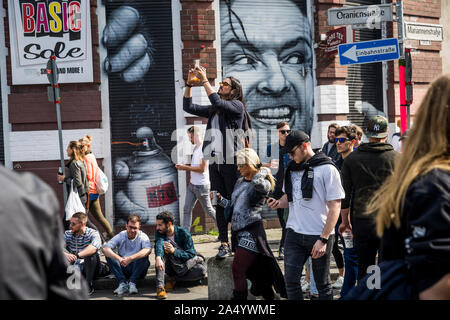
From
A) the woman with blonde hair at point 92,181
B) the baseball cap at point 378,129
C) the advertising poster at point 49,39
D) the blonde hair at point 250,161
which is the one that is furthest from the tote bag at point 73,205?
the baseball cap at point 378,129

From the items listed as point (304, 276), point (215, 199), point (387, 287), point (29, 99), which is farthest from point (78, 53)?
point (387, 287)

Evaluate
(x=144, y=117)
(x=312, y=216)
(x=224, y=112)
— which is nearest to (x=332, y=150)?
(x=224, y=112)

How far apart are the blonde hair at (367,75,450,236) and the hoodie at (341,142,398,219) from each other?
121 inches

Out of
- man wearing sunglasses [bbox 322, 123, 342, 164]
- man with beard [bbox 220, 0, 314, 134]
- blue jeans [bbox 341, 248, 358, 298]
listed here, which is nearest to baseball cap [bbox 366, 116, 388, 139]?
blue jeans [bbox 341, 248, 358, 298]

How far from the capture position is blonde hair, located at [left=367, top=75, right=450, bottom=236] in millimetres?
2021

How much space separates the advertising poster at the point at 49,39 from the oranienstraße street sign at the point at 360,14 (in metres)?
4.73

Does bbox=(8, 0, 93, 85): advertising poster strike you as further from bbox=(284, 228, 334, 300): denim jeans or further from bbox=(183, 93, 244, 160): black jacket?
bbox=(284, 228, 334, 300): denim jeans

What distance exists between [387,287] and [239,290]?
12.1 feet

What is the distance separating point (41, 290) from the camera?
4.49ft

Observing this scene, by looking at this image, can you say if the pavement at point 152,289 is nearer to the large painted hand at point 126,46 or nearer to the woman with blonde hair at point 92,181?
the woman with blonde hair at point 92,181

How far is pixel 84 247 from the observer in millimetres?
7605

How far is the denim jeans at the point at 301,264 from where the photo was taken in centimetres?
502

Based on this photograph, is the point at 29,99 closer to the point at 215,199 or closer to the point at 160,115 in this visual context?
the point at 160,115

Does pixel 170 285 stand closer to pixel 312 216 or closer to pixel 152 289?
pixel 152 289
